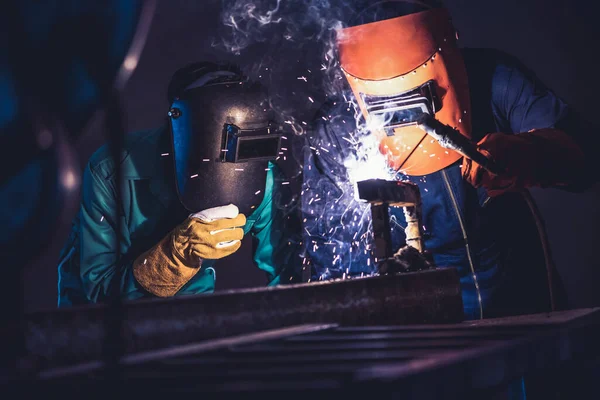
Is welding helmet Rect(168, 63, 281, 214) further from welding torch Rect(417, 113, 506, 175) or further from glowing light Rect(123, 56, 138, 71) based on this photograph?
glowing light Rect(123, 56, 138, 71)

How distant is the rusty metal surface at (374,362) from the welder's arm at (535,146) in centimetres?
64

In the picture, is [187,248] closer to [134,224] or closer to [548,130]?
[134,224]

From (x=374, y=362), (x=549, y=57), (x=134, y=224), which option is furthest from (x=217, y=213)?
(x=549, y=57)

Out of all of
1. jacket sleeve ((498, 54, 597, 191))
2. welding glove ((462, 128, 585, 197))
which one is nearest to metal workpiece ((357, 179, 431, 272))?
welding glove ((462, 128, 585, 197))

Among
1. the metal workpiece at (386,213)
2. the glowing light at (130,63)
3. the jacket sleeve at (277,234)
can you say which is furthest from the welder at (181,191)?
the glowing light at (130,63)

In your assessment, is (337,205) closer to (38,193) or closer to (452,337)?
(452,337)

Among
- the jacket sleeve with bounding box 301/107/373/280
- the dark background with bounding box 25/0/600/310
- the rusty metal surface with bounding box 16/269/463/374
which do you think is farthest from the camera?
the dark background with bounding box 25/0/600/310

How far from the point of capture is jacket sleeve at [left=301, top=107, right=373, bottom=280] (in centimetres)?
239

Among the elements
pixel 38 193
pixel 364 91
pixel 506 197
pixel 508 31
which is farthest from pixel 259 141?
pixel 508 31

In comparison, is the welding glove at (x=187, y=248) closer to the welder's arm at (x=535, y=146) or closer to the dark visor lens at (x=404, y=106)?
the dark visor lens at (x=404, y=106)

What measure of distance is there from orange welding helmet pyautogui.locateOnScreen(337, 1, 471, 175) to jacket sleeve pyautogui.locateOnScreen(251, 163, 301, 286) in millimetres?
567

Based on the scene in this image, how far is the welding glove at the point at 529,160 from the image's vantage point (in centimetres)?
188

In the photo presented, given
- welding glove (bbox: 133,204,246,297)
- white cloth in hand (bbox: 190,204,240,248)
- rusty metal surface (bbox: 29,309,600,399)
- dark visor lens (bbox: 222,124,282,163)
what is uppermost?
dark visor lens (bbox: 222,124,282,163)

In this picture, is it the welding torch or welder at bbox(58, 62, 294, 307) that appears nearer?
the welding torch
